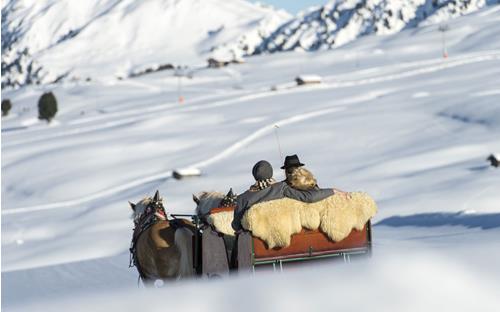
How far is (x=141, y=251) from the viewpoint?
10.5m

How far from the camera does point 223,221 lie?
9234 mm

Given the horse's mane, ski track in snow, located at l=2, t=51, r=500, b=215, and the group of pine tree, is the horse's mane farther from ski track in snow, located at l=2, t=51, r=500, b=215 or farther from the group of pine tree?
the group of pine tree

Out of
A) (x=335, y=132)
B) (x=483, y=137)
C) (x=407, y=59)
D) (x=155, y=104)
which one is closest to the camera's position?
(x=483, y=137)

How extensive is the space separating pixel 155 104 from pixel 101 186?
41193mm

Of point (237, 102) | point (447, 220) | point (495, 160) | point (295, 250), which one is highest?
point (237, 102)

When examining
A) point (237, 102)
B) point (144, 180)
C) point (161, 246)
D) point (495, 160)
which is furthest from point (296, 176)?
point (237, 102)

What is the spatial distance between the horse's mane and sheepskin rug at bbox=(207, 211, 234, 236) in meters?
0.58

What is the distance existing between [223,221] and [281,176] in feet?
92.4

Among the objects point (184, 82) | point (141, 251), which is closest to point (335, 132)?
point (141, 251)

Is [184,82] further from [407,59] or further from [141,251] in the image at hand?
[141,251]

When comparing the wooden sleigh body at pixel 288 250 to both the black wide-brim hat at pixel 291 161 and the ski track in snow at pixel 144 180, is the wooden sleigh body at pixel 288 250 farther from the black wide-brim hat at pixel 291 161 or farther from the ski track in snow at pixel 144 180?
the ski track in snow at pixel 144 180

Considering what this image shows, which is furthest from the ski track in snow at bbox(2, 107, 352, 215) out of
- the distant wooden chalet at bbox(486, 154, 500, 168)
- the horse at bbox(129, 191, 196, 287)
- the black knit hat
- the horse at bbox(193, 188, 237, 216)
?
the black knit hat

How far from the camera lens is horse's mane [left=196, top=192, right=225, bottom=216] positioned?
32.5 ft

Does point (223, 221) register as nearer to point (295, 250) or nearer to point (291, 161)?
point (295, 250)
